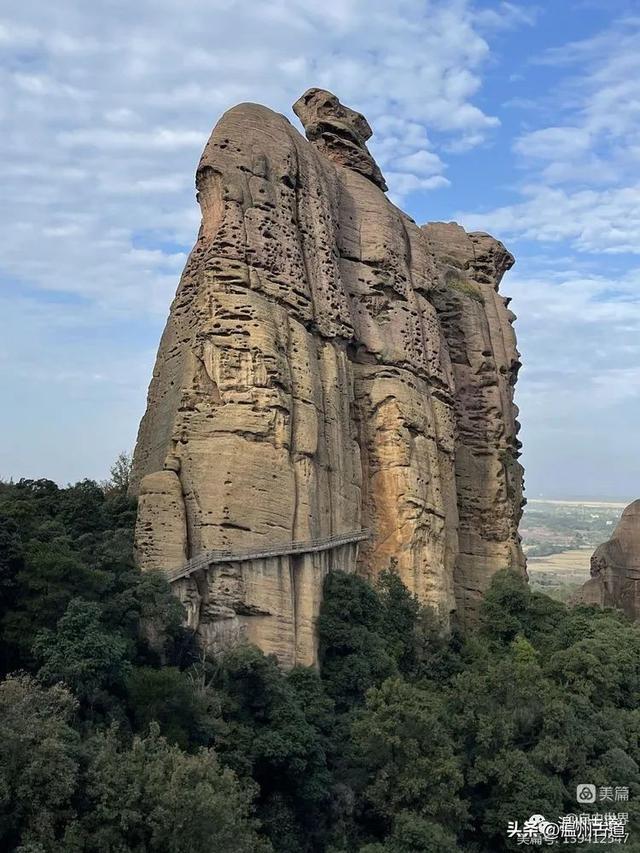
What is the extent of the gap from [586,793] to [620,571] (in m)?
19.5

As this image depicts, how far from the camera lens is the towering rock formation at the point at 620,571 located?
35.5 meters

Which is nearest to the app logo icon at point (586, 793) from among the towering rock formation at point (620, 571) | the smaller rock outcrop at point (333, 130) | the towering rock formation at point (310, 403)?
the towering rock formation at point (310, 403)

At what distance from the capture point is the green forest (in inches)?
448

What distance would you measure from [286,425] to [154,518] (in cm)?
335

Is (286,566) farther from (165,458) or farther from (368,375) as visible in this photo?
(368,375)

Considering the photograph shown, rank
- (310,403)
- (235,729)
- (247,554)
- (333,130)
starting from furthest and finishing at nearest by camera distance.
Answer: (333,130)
(310,403)
(247,554)
(235,729)

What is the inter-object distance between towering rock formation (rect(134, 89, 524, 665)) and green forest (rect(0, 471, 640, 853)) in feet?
4.19

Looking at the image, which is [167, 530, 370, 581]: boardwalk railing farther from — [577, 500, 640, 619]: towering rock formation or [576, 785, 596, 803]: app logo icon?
[577, 500, 640, 619]: towering rock formation

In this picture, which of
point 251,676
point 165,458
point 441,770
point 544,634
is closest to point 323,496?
point 165,458

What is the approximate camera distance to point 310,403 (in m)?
20.1

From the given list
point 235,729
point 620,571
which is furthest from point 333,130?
point 620,571

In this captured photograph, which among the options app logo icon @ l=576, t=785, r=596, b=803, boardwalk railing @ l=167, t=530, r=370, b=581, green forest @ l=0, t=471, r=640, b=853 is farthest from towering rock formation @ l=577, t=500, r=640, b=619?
boardwalk railing @ l=167, t=530, r=370, b=581

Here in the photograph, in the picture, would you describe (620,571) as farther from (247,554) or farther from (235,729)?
(235,729)

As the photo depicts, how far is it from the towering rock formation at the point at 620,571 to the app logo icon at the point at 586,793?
59.8 feet
